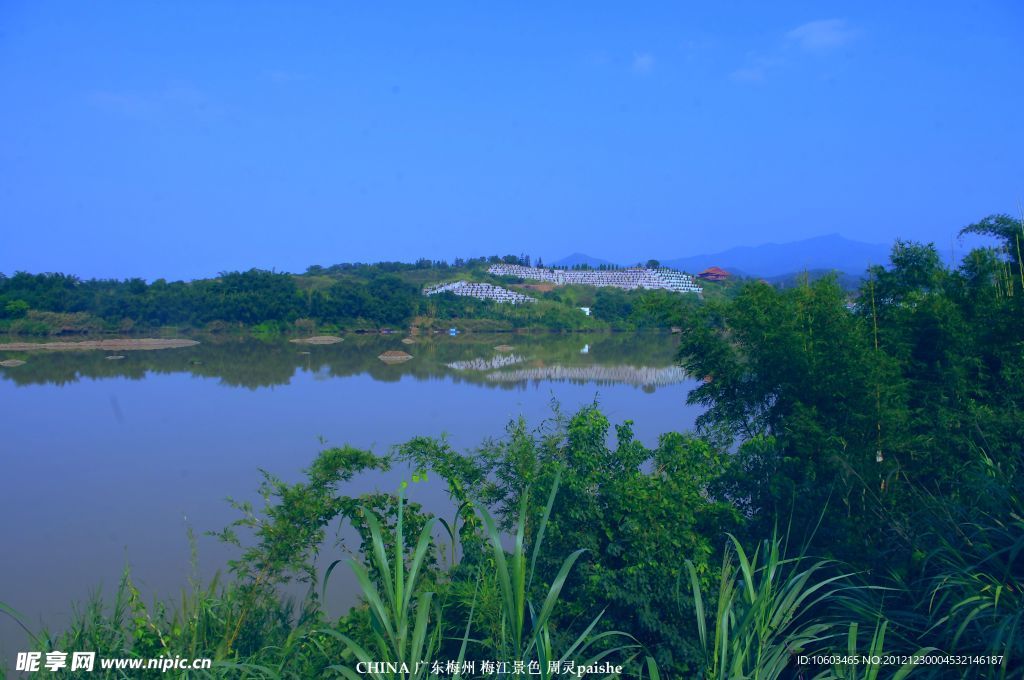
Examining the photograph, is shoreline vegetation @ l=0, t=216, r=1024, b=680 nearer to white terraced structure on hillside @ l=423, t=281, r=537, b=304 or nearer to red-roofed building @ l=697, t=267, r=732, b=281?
white terraced structure on hillside @ l=423, t=281, r=537, b=304

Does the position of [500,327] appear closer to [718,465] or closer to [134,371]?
[134,371]

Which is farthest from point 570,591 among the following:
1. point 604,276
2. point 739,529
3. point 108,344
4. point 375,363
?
point 604,276

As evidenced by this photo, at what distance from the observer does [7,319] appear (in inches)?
1101

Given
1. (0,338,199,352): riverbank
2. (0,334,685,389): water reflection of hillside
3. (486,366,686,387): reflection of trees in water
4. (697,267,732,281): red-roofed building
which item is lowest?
(486,366,686,387): reflection of trees in water

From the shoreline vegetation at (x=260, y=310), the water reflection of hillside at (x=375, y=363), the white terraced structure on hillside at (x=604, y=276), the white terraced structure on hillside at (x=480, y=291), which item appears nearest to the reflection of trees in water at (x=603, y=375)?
the water reflection of hillside at (x=375, y=363)

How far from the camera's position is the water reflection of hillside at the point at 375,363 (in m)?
17.7

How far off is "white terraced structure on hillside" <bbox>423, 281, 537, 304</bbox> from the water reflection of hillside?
12.1 m

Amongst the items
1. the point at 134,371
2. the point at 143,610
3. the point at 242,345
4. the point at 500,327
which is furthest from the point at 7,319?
the point at 143,610

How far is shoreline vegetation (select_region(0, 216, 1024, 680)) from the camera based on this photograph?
215 cm

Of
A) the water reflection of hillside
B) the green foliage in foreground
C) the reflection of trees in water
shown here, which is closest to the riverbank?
the water reflection of hillside

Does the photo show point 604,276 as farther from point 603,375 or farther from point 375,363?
point 603,375

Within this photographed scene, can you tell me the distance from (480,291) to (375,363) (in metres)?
22.5

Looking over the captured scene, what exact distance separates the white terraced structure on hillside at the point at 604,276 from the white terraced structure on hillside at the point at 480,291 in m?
12.1

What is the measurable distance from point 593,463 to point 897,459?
1.79 meters
